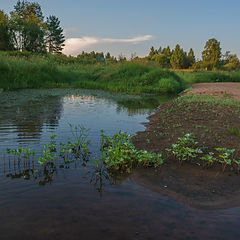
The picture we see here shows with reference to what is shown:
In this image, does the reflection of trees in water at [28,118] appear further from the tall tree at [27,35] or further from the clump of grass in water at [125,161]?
the tall tree at [27,35]

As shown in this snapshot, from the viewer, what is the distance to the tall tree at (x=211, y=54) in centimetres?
6116

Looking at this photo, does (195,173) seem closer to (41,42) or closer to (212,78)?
(212,78)

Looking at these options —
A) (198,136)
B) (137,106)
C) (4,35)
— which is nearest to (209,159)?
(198,136)

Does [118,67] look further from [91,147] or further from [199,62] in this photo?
[199,62]

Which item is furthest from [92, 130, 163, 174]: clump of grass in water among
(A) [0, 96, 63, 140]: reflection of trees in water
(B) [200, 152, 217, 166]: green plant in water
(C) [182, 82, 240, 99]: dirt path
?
(C) [182, 82, 240, 99]: dirt path

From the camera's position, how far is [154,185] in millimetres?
3639

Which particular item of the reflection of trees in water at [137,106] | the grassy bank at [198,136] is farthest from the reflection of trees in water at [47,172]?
the reflection of trees in water at [137,106]

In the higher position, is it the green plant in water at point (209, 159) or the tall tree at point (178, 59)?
the tall tree at point (178, 59)

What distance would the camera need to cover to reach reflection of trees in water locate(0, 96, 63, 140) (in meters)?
6.33

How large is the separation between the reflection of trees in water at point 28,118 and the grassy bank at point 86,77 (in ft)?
25.6

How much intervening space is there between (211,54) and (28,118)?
63639 mm

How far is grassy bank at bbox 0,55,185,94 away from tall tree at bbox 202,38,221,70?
1746 inches

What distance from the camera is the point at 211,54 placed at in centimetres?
6225

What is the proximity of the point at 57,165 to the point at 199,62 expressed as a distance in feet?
225
